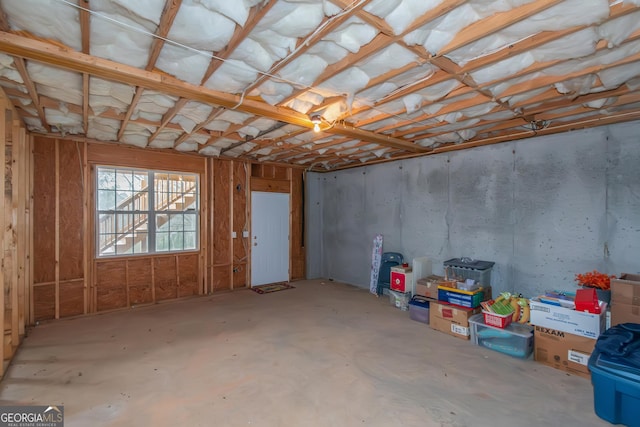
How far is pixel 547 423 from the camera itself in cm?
218

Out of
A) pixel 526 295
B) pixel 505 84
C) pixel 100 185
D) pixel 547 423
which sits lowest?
pixel 547 423

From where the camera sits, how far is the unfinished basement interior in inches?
75.9

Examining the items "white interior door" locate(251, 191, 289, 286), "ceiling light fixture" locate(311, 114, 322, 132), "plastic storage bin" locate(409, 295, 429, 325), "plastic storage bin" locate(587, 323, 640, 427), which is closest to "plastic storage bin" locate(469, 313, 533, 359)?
"plastic storage bin" locate(409, 295, 429, 325)

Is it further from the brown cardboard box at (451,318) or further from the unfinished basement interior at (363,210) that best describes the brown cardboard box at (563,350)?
the brown cardboard box at (451,318)

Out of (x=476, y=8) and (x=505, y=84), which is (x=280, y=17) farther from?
(x=505, y=84)

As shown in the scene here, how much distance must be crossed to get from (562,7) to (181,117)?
3543 mm

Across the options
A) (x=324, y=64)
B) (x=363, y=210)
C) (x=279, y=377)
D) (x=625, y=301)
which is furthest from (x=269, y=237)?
(x=625, y=301)

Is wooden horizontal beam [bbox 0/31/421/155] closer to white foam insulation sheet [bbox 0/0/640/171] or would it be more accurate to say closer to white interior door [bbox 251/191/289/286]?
white foam insulation sheet [bbox 0/0/640/171]

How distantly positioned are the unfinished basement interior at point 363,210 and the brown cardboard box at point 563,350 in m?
0.02

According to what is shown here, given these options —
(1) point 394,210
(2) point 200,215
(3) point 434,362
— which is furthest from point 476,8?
(2) point 200,215

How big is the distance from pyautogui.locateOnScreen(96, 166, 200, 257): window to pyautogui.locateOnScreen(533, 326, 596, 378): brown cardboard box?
17.3 ft

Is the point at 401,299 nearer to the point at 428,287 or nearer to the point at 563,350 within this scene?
the point at 428,287

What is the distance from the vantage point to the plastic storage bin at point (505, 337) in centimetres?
320

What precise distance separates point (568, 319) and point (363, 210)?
154 inches
